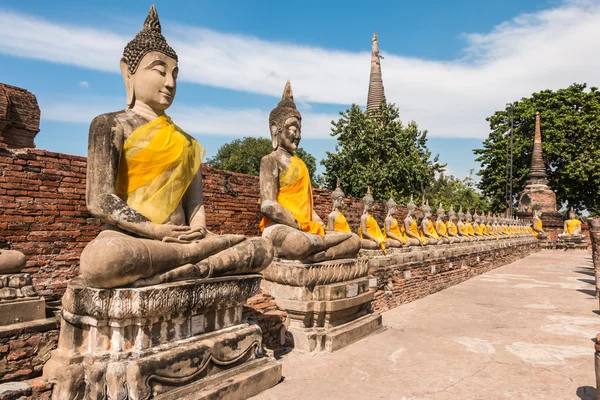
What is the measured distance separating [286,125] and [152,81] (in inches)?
86.7

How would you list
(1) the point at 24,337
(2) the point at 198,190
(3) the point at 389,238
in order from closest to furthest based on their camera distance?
1. (1) the point at 24,337
2. (2) the point at 198,190
3. (3) the point at 389,238

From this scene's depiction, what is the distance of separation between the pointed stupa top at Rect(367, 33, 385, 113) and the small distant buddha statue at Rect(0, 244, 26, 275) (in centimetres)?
2971

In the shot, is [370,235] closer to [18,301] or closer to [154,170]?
[154,170]

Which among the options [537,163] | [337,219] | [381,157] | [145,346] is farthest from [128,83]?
[537,163]

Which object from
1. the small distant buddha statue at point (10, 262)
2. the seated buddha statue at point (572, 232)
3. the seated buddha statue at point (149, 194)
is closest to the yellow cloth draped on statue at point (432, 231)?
the seated buddha statue at point (149, 194)

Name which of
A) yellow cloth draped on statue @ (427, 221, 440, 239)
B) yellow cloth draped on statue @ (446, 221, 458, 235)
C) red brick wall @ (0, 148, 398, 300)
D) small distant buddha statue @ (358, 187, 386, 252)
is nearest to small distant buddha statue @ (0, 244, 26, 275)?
red brick wall @ (0, 148, 398, 300)

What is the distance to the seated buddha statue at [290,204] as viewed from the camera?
5.13 meters

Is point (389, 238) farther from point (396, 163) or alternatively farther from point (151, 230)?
point (396, 163)

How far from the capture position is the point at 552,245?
2809 centimetres

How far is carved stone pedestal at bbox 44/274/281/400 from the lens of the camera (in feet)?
9.46

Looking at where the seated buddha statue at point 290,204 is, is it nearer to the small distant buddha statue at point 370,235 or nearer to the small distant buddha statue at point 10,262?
the small distant buddha statue at point 10,262

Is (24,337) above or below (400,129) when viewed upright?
below

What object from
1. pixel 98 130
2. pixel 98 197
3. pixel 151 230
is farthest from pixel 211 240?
pixel 98 130

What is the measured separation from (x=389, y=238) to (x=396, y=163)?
1081 centimetres
